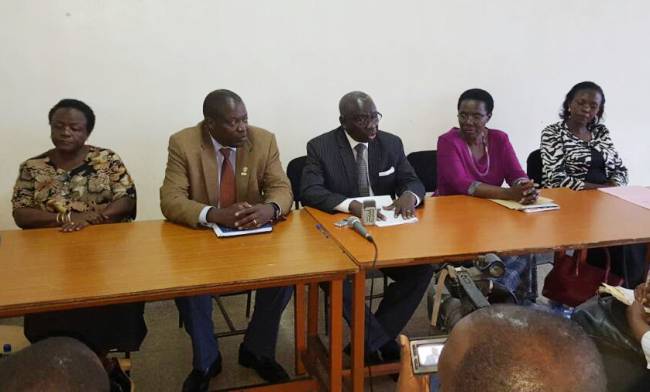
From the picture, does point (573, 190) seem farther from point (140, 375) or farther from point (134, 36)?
point (134, 36)

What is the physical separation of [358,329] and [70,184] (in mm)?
1590

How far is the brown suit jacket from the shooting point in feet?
8.24

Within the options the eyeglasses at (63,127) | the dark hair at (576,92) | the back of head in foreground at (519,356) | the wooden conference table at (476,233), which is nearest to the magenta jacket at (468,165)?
the wooden conference table at (476,233)

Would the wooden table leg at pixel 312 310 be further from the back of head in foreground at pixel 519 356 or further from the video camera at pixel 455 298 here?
the back of head in foreground at pixel 519 356

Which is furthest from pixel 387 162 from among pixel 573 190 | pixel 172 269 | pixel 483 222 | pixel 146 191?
pixel 146 191

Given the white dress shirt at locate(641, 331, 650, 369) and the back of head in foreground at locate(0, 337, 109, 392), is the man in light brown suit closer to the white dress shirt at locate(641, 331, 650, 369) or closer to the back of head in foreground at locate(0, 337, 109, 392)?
the back of head in foreground at locate(0, 337, 109, 392)

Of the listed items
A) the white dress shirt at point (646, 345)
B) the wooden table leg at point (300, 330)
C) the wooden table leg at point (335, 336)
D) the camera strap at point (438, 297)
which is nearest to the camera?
the white dress shirt at point (646, 345)

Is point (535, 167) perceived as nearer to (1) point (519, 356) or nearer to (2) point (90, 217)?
(2) point (90, 217)

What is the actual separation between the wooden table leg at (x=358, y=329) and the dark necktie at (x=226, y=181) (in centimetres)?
96

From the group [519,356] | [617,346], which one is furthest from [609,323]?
[519,356]

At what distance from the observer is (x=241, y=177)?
8.71 ft

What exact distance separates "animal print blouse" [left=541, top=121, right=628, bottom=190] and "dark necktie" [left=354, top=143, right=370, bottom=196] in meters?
1.32

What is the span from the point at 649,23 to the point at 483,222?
3.25 meters

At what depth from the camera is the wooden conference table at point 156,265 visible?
1688 mm
